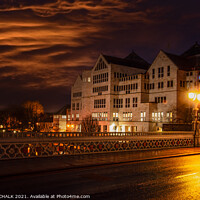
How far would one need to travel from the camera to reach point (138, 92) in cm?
6438

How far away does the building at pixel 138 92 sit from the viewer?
57375mm

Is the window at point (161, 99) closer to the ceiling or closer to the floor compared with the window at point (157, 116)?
closer to the ceiling

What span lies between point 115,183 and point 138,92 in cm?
5402

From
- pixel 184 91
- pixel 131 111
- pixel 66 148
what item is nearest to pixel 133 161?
pixel 66 148

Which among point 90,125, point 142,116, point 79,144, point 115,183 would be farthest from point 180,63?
point 115,183

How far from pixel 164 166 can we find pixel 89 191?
759 centimetres

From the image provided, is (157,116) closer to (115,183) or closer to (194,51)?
(194,51)

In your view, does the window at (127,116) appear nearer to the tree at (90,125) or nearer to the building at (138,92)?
the building at (138,92)

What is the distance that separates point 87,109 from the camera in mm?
79000

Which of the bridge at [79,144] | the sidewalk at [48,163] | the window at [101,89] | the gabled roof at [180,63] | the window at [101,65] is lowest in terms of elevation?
Answer: the sidewalk at [48,163]

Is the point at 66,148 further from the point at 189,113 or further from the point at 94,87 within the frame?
the point at 94,87

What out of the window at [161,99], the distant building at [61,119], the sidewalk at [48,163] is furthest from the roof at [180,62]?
the distant building at [61,119]

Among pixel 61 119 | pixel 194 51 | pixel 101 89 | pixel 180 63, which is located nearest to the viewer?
pixel 180 63

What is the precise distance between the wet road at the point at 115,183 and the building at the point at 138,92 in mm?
40949
